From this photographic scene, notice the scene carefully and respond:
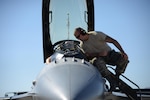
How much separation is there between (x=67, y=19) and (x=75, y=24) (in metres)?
0.28

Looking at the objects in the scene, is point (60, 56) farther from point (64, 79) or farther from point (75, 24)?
point (75, 24)

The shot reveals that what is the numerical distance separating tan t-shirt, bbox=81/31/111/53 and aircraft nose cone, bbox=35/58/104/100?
4.60 ft

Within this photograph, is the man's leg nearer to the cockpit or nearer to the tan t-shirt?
the tan t-shirt

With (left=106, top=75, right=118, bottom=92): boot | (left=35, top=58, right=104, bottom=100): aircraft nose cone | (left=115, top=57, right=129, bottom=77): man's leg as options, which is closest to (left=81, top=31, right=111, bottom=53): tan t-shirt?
(left=115, top=57, right=129, bottom=77): man's leg

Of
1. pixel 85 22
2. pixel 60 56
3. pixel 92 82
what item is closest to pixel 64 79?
pixel 92 82

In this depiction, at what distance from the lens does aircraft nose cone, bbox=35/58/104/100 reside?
3.98 metres

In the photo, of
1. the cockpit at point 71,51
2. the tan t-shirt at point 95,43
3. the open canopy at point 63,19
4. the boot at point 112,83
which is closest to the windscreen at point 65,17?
the open canopy at point 63,19

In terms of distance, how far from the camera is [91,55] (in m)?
6.16

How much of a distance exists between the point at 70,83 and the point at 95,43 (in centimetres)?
216

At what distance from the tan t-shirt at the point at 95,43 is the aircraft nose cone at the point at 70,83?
1.40m

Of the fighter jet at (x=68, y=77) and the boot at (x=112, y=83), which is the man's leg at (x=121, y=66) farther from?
the boot at (x=112, y=83)

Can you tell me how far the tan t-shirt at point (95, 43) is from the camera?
6.13 metres

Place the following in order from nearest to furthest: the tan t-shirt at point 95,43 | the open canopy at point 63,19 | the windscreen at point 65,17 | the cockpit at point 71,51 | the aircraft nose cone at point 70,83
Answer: the aircraft nose cone at point 70,83, the cockpit at point 71,51, the tan t-shirt at point 95,43, the open canopy at point 63,19, the windscreen at point 65,17

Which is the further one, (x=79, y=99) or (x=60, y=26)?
(x=60, y=26)
